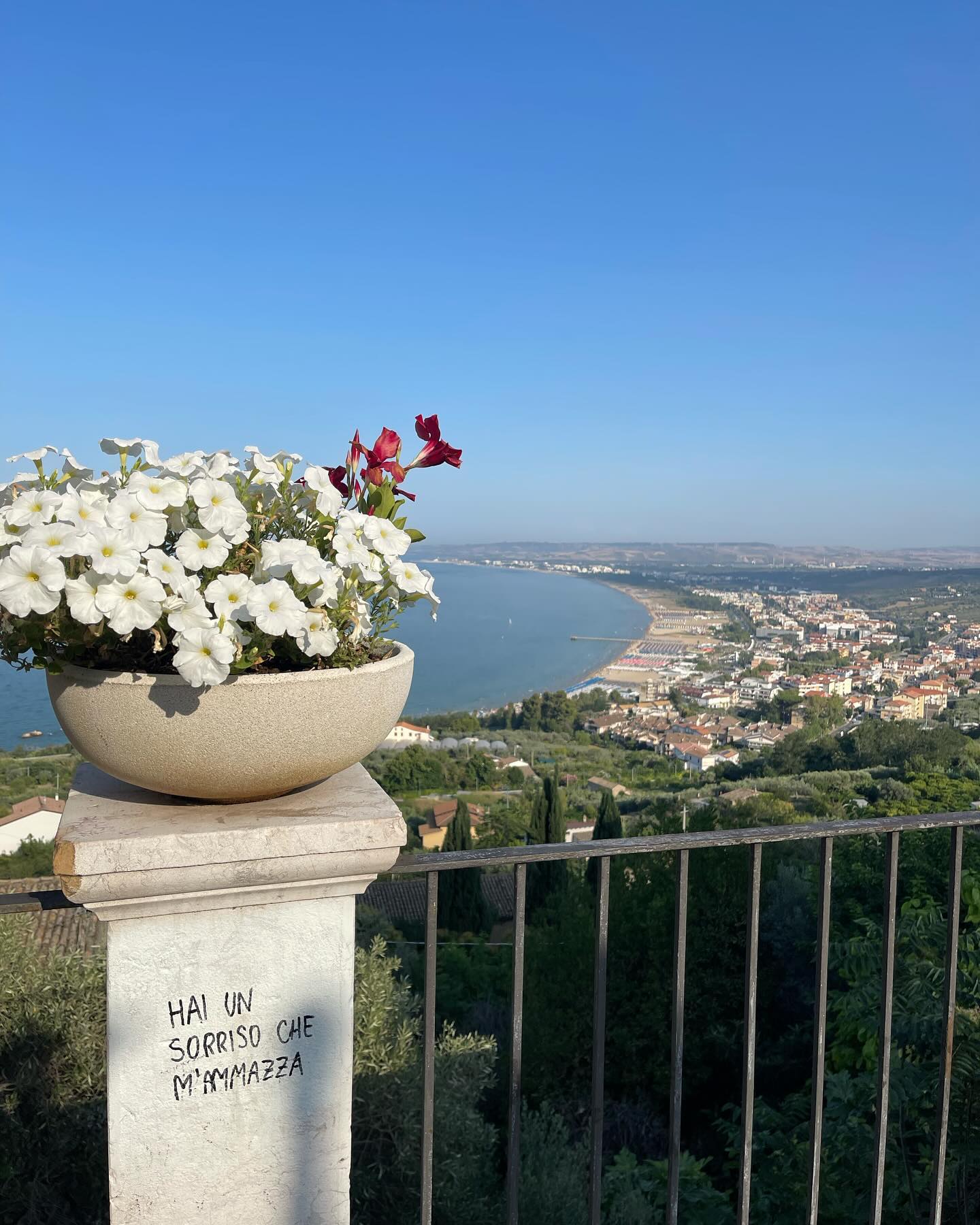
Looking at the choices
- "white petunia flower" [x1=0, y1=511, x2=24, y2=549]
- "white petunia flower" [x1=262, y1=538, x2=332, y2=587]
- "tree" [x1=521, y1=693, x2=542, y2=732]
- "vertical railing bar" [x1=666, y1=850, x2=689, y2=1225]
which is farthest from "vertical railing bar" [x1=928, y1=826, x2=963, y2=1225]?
"tree" [x1=521, y1=693, x2=542, y2=732]

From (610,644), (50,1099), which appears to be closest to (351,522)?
(50,1099)

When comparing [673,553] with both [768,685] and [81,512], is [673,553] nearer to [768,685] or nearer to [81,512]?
[768,685]

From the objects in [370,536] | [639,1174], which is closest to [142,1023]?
[370,536]

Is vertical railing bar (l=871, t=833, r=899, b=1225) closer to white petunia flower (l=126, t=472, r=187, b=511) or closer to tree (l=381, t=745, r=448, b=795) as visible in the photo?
white petunia flower (l=126, t=472, r=187, b=511)

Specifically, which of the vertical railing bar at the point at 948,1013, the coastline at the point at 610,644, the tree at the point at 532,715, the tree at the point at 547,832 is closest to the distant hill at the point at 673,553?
the coastline at the point at 610,644

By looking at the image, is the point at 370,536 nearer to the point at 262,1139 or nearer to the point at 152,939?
the point at 152,939

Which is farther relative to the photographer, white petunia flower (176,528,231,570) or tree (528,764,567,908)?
tree (528,764,567,908)

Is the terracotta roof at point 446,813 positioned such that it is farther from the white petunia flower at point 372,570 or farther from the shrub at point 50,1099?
the white petunia flower at point 372,570

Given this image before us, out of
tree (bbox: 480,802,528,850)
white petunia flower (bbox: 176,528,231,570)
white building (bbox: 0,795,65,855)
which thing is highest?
white petunia flower (bbox: 176,528,231,570)
